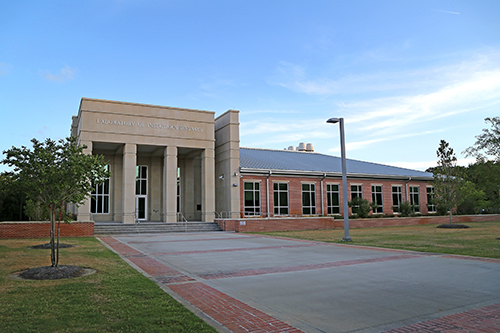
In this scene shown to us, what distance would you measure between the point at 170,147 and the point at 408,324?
88.0 feet

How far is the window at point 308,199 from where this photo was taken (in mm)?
36531

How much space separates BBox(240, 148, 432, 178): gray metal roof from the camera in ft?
119

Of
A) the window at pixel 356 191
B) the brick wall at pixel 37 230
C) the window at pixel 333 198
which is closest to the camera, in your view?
the brick wall at pixel 37 230

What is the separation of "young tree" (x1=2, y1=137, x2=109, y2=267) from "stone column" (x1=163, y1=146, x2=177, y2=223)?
19.8m

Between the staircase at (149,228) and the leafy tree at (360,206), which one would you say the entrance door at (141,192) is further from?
the leafy tree at (360,206)

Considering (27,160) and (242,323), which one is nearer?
(242,323)

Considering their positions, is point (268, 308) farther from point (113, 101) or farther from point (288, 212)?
point (288, 212)

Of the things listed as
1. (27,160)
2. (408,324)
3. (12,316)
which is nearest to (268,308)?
(408,324)

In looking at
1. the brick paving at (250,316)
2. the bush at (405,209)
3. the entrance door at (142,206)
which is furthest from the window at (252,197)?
the brick paving at (250,316)

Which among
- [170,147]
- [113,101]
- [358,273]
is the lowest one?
[358,273]

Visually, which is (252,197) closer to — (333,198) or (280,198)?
(280,198)

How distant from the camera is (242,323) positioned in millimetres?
5551

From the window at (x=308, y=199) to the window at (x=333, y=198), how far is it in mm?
1857

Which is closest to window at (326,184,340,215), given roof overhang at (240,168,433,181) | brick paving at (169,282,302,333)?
roof overhang at (240,168,433,181)
